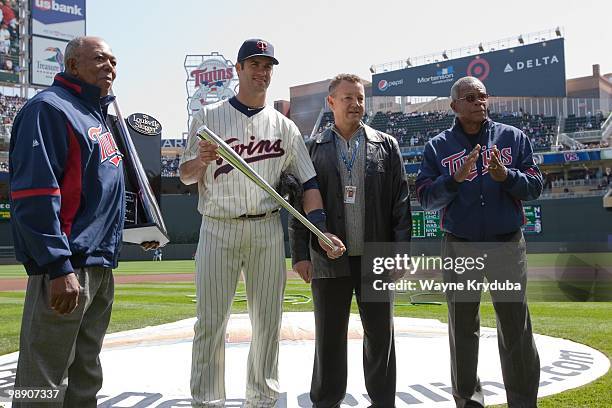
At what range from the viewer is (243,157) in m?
3.01

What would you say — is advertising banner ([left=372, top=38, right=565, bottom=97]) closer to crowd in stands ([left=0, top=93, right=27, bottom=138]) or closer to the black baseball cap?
crowd in stands ([left=0, top=93, right=27, bottom=138])

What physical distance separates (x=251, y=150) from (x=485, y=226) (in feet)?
4.48

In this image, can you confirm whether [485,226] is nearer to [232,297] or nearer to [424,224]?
[232,297]

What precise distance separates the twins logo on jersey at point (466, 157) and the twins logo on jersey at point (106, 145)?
5.99 ft

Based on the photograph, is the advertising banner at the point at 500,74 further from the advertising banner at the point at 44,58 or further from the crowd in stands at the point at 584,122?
the advertising banner at the point at 44,58

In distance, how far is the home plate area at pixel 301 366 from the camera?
3.64 meters

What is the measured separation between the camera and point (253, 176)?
2.74m

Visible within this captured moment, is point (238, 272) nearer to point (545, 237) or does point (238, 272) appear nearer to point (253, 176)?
point (253, 176)

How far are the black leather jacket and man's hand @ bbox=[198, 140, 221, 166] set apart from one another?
26.9 inches

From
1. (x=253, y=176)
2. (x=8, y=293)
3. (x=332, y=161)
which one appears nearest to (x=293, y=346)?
(x=332, y=161)

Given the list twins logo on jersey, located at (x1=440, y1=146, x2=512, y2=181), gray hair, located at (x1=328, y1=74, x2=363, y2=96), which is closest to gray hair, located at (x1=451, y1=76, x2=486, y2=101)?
twins logo on jersey, located at (x1=440, y1=146, x2=512, y2=181)

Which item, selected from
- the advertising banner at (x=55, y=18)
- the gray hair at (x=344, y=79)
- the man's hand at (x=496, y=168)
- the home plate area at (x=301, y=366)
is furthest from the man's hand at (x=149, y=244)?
the advertising banner at (x=55, y=18)

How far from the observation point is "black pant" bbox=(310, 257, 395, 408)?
10.3 feet

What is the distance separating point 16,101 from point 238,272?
1870 inches
